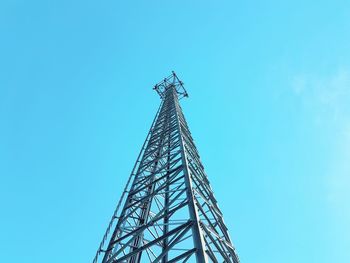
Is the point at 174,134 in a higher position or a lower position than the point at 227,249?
higher

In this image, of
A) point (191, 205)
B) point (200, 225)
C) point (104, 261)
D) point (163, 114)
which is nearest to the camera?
point (200, 225)

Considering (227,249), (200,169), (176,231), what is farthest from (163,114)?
(176,231)

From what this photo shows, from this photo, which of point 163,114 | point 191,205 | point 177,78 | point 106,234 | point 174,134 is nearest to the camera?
point 191,205

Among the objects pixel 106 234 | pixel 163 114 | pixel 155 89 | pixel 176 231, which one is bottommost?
pixel 176 231

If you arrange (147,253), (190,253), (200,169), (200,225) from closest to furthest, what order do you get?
1. (190,253)
2. (200,225)
3. (147,253)
4. (200,169)

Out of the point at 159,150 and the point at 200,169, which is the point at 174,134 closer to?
the point at 159,150

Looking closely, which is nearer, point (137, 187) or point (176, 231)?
point (176, 231)

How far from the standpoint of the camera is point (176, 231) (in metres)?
6.20

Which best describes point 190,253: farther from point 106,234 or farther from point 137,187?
point 106,234

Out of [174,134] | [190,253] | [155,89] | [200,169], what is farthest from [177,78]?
[190,253]

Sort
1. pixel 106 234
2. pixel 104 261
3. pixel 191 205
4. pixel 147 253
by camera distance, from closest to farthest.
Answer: pixel 191 205 < pixel 104 261 < pixel 147 253 < pixel 106 234

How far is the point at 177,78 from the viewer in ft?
84.3

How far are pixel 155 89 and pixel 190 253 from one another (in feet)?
68.8

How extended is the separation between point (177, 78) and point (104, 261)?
770 inches
